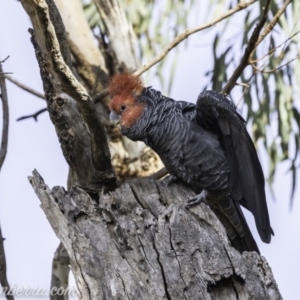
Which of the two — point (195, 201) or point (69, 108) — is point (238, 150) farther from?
point (69, 108)

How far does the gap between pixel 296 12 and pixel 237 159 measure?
6.73 feet

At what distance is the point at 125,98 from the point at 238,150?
2.51 feet

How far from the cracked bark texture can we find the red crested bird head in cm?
105

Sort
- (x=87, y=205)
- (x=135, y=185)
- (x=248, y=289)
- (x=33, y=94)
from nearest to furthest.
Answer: (x=248, y=289), (x=87, y=205), (x=135, y=185), (x=33, y=94)

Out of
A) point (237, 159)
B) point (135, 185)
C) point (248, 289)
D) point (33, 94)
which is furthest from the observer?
point (33, 94)

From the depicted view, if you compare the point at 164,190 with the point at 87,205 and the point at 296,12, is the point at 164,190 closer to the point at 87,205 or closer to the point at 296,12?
the point at 87,205

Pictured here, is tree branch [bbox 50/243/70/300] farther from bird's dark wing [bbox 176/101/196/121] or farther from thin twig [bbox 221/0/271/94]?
thin twig [bbox 221/0/271/94]

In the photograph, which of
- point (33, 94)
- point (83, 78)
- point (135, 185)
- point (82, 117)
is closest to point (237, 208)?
point (135, 185)

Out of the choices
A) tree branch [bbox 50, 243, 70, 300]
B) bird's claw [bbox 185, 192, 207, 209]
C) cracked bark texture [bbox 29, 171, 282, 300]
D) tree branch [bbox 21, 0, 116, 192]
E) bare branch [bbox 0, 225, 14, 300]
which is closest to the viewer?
cracked bark texture [bbox 29, 171, 282, 300]

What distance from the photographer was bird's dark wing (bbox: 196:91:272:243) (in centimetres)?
371

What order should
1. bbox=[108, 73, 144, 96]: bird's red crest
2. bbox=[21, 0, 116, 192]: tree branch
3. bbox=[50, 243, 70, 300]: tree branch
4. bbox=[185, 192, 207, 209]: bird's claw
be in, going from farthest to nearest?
bbox=[108, 73, 144, 96]: bird's red crest → bbox=[50, 243, 70, 300]: tree branch → bbox=[185, 192, 207, 209]: bird's claw → bbox=[21, 0, 116, 192]: tree branch

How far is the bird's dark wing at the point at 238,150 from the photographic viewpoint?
3.71m

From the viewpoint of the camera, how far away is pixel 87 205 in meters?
3.01

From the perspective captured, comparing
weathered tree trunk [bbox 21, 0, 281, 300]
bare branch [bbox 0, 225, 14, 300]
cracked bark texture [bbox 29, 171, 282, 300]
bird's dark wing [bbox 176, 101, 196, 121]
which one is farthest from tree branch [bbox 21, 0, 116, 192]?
bird's dark wing [bbox 176, 101, 196, 121]
